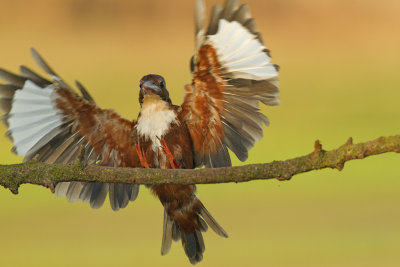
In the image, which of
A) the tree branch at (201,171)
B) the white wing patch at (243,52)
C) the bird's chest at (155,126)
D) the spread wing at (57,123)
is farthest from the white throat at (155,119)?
the tree branch at (201,171)

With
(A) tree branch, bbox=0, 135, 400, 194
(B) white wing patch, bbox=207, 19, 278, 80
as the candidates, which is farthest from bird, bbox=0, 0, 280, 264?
(A) tree branch, bbox=0, 135, 400, 194

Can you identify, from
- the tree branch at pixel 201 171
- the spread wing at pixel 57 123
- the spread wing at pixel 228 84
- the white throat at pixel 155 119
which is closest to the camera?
the tree branch at pixel 201 171

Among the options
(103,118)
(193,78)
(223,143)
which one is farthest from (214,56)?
(103,118)

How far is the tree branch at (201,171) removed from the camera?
199 centimetres

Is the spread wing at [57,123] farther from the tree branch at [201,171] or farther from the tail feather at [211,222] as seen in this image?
the tree branch at [201,171]

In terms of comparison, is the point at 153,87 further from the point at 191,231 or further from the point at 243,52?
the point at 191,231

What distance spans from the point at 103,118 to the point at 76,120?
16 cm

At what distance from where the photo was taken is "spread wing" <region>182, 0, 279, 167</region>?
2793 mm

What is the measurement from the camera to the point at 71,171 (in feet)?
7.89

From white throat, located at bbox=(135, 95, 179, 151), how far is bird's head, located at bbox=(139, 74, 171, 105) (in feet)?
0.07

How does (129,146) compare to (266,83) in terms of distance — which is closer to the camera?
(266,83)

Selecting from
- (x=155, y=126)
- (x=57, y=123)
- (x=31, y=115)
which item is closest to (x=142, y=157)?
(x=155, y=126)

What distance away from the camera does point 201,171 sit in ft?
7.28

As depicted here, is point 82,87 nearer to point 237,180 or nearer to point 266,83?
point 266,83
